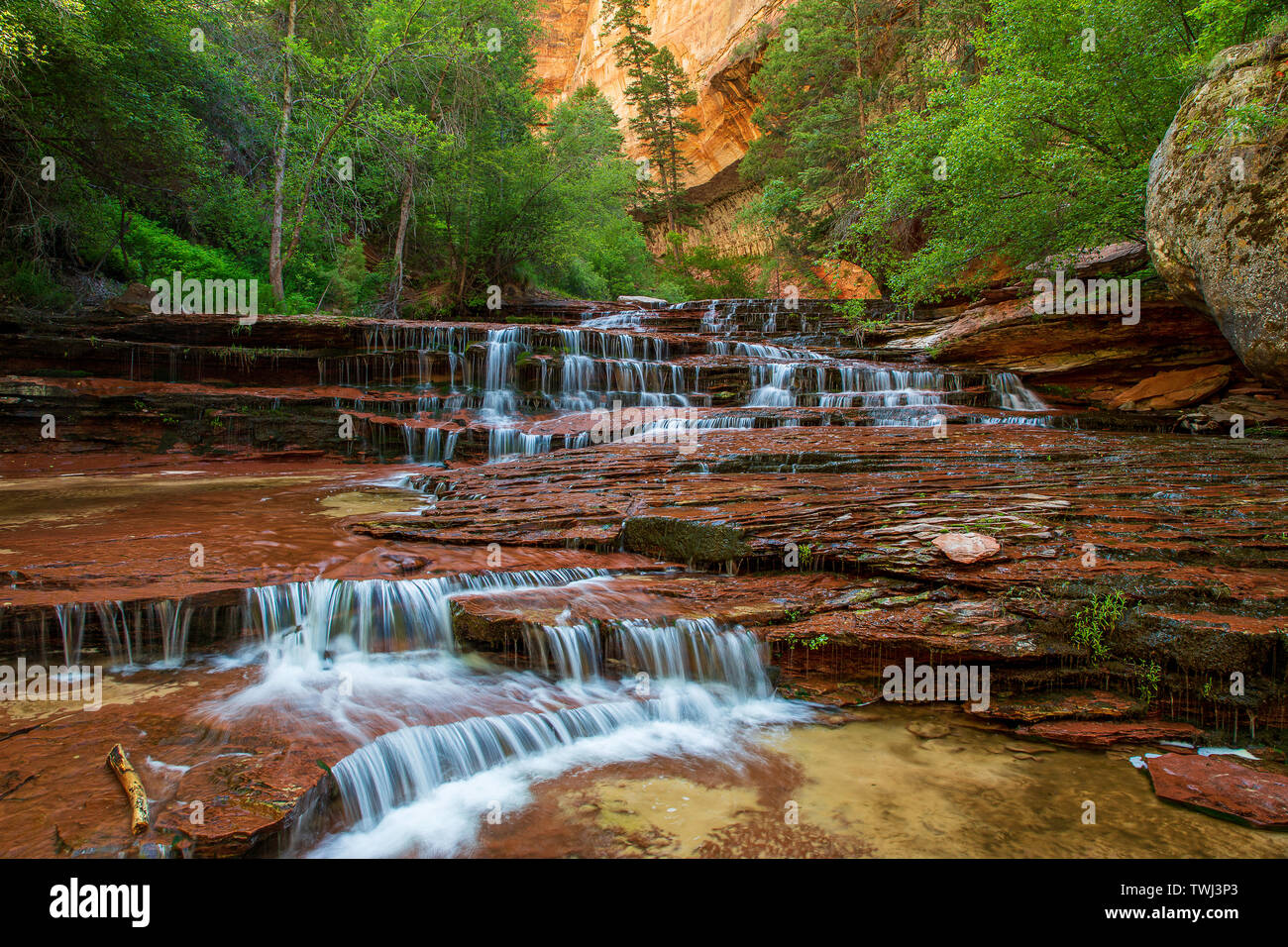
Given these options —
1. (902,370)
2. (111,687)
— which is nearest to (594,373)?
(902,370)

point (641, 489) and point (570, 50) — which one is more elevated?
point (570, 50)

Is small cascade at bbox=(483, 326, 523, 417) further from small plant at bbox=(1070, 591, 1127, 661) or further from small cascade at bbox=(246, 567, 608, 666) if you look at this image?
small plant at bbox=(1070, 591, 1127, 661)

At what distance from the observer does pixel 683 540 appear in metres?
6.03

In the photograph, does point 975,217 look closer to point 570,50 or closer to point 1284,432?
point 1284,432

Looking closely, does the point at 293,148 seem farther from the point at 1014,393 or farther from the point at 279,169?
the point at 1014,393

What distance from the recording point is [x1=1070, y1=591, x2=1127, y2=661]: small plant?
4391 millimetres

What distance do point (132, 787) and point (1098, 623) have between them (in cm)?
590

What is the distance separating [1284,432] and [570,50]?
58901 millimetres

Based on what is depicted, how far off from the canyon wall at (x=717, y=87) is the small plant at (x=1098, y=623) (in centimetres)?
3627

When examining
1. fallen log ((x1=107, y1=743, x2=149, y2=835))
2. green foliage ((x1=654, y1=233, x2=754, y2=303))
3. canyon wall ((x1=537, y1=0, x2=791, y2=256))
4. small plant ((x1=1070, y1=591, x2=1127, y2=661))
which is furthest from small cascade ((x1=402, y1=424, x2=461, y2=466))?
canyon wall ((x1=537, y1=0, x2=791, y2=256))

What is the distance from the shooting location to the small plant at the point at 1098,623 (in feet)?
14.4

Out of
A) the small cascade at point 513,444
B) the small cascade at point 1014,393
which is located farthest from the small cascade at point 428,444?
the small cascade at point 1014,393

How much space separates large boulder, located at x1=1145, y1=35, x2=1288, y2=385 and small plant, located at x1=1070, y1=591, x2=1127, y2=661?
7.18 meters

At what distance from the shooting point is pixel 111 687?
412 cm
